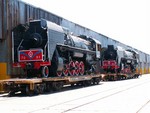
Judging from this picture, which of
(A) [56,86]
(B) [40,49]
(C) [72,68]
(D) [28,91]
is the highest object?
(B) [40,49]

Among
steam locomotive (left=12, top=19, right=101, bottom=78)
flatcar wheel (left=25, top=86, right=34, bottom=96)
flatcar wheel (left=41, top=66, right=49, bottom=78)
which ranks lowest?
flatcar wheel (left=25, top=86, right=34, bottom=96)

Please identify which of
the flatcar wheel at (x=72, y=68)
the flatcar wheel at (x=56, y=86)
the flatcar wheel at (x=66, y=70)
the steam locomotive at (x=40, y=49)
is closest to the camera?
the steam locomotive at (x=40, y=49)

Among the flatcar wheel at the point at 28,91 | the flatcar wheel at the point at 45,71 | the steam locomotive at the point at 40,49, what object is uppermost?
the steam locomotive at the point at 40,49

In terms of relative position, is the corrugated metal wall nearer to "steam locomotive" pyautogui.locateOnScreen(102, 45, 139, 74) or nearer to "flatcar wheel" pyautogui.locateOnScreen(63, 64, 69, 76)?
"flatcar wheel" pyautogui.locateOnScreen(63, 64, 69, 76)

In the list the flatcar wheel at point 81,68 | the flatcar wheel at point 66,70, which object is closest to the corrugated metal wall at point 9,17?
the flatcar wheel at point 66,70

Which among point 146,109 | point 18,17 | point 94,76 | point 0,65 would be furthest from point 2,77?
point 146,109

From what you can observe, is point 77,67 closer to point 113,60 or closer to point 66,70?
point 66,70

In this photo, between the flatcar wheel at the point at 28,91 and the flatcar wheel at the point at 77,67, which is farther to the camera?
the flatcar wheel at the point at 77,67

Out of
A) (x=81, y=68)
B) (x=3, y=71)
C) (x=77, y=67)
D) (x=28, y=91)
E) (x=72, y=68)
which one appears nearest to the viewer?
(x=28, y=91)

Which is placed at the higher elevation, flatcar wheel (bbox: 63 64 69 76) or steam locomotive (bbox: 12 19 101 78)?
steam locomotive (bbox: 12 19 101 78)

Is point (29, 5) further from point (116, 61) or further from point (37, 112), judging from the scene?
point (116, 61)

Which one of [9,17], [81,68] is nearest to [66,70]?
[81,68]

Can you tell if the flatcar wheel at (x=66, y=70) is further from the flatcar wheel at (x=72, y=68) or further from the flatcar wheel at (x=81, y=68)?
the flatcar wheel at (x=81, y=68)

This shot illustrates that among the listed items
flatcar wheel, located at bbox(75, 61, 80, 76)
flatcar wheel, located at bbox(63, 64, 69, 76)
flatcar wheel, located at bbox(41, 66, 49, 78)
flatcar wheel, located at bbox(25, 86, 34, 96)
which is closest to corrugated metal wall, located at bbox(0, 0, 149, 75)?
flatcar wheel, located at bbox(41, 66, 49, 78)
